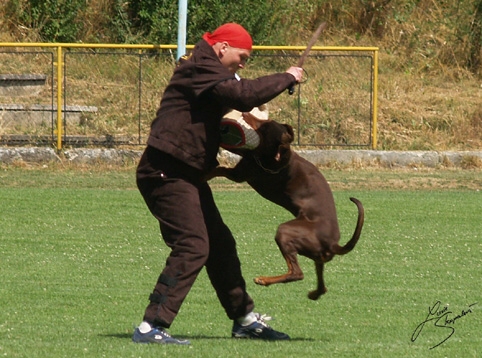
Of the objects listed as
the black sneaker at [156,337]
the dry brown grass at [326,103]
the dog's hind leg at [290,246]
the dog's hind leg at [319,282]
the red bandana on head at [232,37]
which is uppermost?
the red bandana on head at [232,37]

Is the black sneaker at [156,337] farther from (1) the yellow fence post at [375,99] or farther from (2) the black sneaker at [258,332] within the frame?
(1) the yellow fence post at [375,99]

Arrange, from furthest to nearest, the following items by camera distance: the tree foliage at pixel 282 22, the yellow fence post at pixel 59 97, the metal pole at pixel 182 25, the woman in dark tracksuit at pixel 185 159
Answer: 1. the tree foliage at pixel 282 22
2. the yellow fence post at pixel 59 97
3. the metal pole at pixel 182 25
4. the woman in dark tracksuit at pixel 185 159

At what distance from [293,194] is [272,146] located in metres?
0.35

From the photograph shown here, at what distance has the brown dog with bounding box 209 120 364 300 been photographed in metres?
6.29

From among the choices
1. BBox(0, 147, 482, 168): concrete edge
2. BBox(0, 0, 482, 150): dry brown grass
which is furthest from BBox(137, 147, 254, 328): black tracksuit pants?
BBox(0, 0, 482, 150): dry brown grass

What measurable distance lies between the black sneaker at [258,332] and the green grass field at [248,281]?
3.9 inches

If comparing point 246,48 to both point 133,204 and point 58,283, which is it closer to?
point 58,283

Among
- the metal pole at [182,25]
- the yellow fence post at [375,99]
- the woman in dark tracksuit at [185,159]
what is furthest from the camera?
the yellow fence post at [375,99]

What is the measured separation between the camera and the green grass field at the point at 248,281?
6477 mm

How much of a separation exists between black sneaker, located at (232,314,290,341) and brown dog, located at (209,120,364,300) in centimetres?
46

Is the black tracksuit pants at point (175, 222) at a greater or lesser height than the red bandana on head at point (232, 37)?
lesser

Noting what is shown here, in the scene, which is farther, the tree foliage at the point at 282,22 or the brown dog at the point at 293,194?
the tree foliage at the point at 282,22

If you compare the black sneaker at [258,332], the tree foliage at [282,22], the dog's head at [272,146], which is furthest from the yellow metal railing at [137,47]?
the dog's head at [272,146]

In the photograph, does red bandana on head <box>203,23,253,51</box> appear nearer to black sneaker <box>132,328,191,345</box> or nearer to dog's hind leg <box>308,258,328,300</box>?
dog's hind leg <box>308,258,328,300</box>
